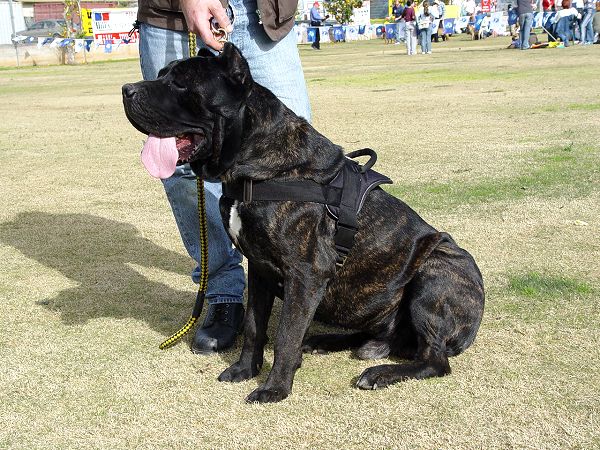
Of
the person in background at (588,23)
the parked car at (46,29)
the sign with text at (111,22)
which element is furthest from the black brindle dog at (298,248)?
the parked car at (46,29)

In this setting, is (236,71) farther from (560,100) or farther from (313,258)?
(560,100)

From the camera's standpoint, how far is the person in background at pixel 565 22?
101 ft

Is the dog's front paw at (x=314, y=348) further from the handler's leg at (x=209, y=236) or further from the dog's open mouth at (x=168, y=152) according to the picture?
the dog's open mouth at (x=168, y=152)

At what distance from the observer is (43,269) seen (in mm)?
5656

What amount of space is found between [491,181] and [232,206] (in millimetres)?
4769

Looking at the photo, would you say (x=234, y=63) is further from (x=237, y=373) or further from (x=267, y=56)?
(x=237, y=373)

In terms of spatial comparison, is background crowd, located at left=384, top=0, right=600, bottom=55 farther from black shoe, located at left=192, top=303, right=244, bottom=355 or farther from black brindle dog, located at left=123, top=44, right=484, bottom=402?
black brindle dog, located at left=123, top=44, right=484, bottom=402

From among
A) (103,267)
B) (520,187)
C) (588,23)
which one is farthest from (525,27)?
(103,267)

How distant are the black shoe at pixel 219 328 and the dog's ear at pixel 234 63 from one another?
1.46 meters

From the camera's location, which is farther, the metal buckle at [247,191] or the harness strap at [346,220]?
the harness strap at [346,220]

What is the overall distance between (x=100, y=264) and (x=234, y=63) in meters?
2.85

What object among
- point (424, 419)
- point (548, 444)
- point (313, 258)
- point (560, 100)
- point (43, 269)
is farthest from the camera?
point (560, 100)

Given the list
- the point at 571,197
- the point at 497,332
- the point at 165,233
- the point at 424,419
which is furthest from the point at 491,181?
the point at 424,419

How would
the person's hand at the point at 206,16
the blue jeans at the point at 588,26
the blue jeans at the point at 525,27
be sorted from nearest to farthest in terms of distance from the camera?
the person's hand at the point at 206,16 < the blue jeans at the point at 525,27 < the blue jeans at the point at 588,26
